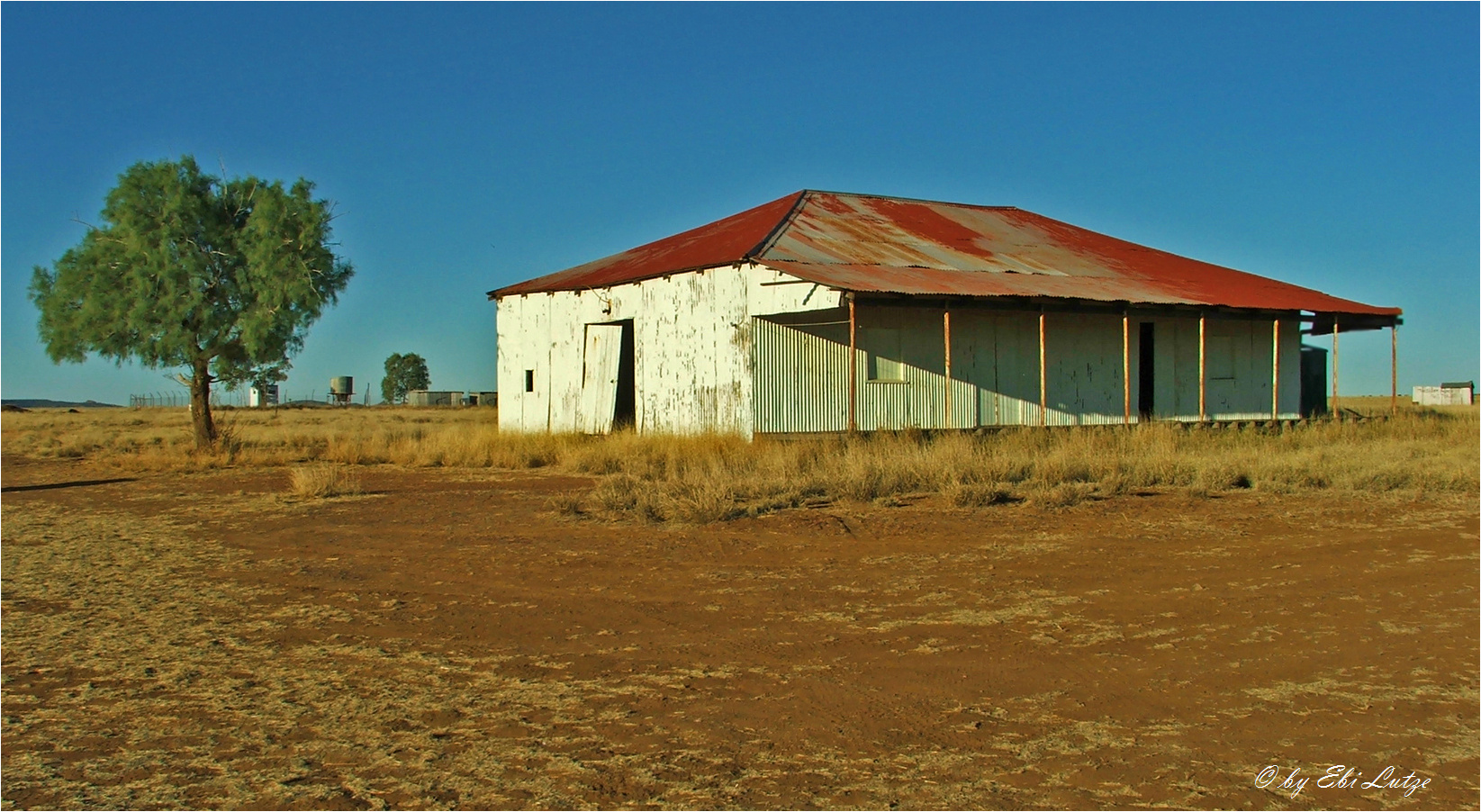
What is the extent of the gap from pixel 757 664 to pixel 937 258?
17703mm

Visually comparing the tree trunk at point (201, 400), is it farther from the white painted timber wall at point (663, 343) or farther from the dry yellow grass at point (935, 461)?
the white painted timber wall at point (663, 343)

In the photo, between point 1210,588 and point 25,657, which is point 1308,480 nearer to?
point 1210,588

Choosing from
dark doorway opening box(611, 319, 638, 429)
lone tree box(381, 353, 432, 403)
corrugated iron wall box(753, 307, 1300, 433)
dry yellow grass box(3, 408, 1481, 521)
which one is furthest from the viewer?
lone tree box(381, 353, 432, 403)

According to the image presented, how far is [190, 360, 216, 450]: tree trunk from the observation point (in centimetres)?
2430

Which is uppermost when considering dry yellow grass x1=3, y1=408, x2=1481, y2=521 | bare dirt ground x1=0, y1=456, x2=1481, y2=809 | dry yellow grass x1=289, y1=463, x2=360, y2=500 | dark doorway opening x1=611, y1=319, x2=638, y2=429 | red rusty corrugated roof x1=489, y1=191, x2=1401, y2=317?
red rusty corrugated roof x1=489, y1=191, x2=1401, y2=317

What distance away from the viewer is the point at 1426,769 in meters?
4.55

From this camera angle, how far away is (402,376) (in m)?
101

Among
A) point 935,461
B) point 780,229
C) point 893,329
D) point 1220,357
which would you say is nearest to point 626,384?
point 780,229

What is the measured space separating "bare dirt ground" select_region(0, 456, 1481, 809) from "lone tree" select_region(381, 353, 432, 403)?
91.3 m

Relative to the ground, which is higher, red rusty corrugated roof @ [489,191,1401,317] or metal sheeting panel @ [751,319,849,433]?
red rusty corrugated roof @ [489,191,1401,317]

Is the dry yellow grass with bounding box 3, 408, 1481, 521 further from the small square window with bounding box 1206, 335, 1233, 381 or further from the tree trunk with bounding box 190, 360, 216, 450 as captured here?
the small square window with bounding box 1206, 335, 1233, 381

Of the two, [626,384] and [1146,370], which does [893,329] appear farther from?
[1146,370]

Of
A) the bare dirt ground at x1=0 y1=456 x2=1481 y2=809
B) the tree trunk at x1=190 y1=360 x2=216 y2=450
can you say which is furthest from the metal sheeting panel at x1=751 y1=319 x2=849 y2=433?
the tree trunk at x1=190 y1=360 x2=216 y2=450

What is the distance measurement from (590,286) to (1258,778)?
21386 millimetres
